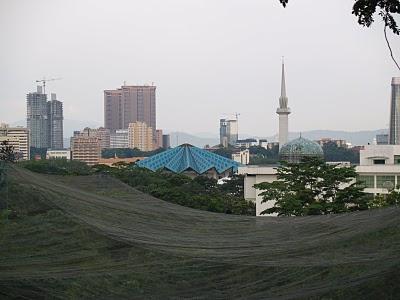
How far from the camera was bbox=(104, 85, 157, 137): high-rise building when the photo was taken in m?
108

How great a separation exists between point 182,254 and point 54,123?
305 ft

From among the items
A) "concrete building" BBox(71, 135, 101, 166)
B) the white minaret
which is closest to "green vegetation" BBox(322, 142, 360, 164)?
the white minaret

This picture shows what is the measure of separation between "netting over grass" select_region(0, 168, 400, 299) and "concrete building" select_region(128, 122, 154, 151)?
280 feet

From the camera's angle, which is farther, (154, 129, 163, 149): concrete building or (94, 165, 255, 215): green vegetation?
(154, 129, 163, 149): concrete building

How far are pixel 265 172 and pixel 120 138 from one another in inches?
3103

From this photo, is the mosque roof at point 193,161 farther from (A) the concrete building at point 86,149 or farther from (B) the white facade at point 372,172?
(A) the concrete building at point 86,149

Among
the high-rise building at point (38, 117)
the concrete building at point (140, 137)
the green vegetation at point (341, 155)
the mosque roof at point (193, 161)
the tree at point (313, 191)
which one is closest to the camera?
the tree at point (313, 191)

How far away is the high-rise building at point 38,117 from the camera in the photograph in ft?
301

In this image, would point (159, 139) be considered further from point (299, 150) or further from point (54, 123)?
point (299, 150)

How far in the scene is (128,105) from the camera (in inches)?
4333

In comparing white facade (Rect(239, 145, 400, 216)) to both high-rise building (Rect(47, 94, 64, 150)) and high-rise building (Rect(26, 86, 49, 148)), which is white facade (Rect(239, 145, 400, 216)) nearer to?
high-rise building (Rect(26, 86, 49, 148))

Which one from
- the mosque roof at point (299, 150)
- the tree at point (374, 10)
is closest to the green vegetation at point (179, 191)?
the mosque roof at point (299, 150)

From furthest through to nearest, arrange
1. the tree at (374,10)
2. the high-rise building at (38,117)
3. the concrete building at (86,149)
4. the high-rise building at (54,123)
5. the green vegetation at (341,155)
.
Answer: the high-rise building at (54,123) < the high-rise building at (38,117) < the concrete building at (86,149) < the green vegetation at (341,155) < the tree at (374,10)

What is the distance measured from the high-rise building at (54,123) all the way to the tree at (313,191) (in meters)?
83.0
